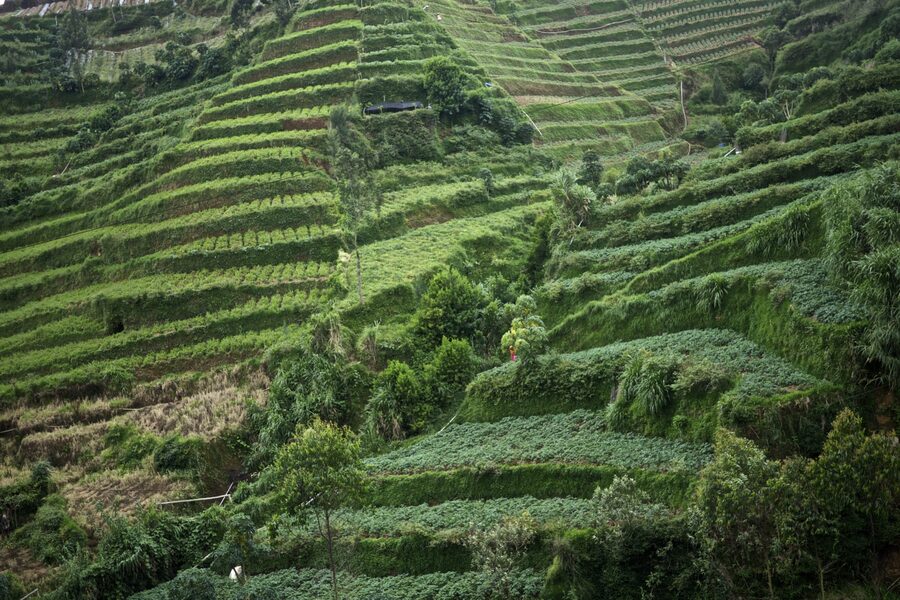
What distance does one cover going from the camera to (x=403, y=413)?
3734 cm

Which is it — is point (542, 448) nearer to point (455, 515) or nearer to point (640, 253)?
point (455, 515)

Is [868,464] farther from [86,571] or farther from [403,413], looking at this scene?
[86,571]

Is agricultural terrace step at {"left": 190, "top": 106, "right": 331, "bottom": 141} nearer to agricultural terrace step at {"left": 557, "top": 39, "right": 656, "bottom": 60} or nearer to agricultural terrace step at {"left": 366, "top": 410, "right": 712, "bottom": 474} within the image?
agricultural terrace step at {"left": 366, "top": 410, "right": 712, "bottom": 474}

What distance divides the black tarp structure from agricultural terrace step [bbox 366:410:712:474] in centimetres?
3634

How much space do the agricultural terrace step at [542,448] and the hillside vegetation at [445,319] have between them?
0.51ft

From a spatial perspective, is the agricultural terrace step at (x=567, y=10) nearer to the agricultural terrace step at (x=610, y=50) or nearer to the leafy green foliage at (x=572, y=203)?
the agricultural terrace step at (x=610, y=50)

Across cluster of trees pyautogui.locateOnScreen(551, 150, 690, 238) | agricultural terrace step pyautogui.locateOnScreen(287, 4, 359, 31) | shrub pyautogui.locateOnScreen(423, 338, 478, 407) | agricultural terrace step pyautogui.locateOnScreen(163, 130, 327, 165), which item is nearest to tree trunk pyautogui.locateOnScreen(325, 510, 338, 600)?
shrub pyautogui.locateOnScreen(423, 338, 478, 407)

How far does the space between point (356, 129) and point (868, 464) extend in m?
48.9

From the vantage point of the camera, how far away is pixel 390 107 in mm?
65188

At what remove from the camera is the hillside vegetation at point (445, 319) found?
23.0 meters

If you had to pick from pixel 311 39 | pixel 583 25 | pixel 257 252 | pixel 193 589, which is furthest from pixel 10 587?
pixel 583 25

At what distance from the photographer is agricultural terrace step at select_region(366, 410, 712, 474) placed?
25703 millimetres

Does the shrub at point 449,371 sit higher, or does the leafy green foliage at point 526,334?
the leafy green foliage at point 526,334

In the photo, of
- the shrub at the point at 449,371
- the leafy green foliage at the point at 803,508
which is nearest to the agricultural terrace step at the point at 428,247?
the shrub at the point at 449,371
